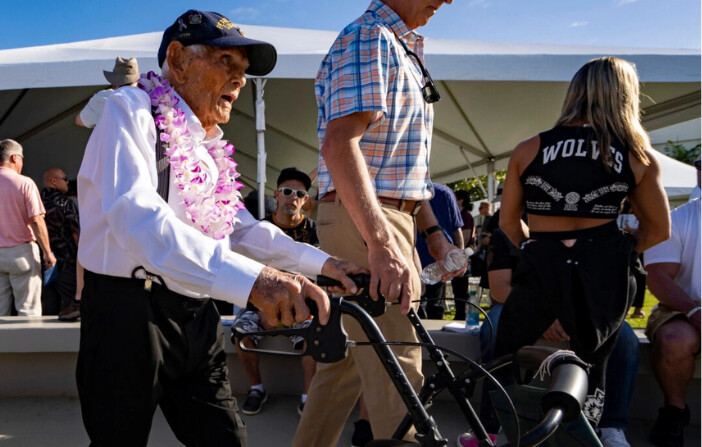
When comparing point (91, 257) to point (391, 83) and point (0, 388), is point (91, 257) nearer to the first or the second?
point (391, 83)

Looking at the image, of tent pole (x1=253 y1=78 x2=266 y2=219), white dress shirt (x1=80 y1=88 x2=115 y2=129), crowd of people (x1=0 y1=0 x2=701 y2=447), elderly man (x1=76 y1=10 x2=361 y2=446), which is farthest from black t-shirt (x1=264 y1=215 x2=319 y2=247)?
elderly man (x1=76 y1=10 x2=361 y2=446)

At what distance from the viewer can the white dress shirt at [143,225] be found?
1.39 meters

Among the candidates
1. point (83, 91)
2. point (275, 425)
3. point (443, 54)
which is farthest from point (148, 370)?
point (83, 91)

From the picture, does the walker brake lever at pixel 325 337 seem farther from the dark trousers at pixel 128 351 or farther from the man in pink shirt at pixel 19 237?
the man in pink shirt at pixel 19 237

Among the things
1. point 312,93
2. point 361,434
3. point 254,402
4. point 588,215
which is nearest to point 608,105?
point 588,215

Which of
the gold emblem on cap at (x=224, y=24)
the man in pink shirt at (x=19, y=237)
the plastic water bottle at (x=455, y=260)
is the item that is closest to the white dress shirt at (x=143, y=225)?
the gold emblem on cap at (x=224, y=24)

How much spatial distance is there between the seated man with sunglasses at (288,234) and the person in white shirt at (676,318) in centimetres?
228

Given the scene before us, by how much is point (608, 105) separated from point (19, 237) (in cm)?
520

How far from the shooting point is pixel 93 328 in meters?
1.75

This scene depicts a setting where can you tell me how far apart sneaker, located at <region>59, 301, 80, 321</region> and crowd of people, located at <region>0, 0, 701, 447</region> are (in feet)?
6.04

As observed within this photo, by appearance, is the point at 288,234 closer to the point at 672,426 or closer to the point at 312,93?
the point at 672,426

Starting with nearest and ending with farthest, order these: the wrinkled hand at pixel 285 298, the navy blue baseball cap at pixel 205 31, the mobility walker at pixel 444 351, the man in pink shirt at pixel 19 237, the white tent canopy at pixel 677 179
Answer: the mobility walker at pixel 444 351, the wrinkled hand at pixel 285 298, the navy blue baseball cap at pixel 205 31, the man in pink shirt at pixel 19 237, the white tent canopy at pixel 677 179

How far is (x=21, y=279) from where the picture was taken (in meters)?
5.79

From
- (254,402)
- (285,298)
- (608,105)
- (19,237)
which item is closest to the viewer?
(285,298)
